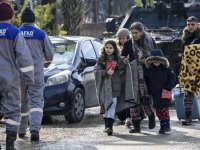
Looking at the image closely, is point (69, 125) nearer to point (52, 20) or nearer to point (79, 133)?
point (79, 133)

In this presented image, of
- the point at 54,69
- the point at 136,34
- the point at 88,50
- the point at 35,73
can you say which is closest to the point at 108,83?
the point at 136,34

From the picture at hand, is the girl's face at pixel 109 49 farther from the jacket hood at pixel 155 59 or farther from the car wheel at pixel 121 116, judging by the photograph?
the car wheel at pixel 121 116

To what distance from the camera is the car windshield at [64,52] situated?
1293 centimetres

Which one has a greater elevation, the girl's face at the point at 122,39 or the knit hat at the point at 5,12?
the knit hat at the point at 5,12

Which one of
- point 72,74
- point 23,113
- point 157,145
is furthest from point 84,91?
point 157,145

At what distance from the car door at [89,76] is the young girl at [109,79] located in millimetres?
2168

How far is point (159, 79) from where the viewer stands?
10.9 metres

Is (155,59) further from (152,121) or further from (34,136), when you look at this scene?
(34,136)

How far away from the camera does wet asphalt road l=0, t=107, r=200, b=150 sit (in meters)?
9.41

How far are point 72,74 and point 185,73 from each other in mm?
2230

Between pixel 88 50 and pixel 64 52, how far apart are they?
0.59 m

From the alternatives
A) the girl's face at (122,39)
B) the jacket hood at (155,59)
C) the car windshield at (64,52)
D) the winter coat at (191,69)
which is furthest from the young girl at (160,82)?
the car windshield at (64,52)

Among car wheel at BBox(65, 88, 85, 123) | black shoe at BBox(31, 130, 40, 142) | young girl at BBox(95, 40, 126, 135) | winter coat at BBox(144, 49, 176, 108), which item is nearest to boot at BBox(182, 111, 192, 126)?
winter coat at BBox(144, 49, 176, 108)

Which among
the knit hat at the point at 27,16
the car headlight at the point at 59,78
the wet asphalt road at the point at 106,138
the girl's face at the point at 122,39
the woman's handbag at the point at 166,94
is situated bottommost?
the wet asphalt road at the point at 106,138
